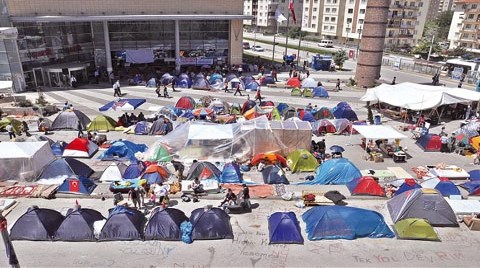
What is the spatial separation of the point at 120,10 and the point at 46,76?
37.3 feet

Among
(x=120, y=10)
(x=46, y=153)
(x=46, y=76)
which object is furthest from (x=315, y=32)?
(x=46, y=153)

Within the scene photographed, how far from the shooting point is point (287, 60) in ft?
193

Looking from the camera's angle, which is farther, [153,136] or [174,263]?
[153,136]

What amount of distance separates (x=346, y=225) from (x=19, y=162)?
16.5m

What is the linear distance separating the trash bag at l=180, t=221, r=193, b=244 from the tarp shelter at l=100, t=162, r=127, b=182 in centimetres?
563

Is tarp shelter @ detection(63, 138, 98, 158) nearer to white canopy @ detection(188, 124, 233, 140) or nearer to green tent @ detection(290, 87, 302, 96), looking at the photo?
white canopy @ detection(188, 124, 233, 140)

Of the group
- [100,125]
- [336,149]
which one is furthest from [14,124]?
[336,149]

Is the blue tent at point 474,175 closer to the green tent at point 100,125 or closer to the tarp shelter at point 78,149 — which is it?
the tarp shelter at point 78,149

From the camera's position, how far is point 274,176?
2002cm

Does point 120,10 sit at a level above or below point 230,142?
above

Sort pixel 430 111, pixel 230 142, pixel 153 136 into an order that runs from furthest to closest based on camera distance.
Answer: pixel 430 111 < pixel 153 136 < pixel 230 142

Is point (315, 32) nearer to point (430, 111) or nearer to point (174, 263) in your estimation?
point (430, 111)

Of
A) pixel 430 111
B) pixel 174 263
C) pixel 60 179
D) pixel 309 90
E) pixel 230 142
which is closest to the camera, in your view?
pixel 174 263

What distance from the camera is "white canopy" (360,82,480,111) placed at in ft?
96.2
